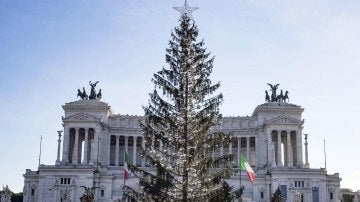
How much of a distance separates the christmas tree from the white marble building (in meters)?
51.1

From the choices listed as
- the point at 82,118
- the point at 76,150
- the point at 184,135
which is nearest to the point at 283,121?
the point at 82,118

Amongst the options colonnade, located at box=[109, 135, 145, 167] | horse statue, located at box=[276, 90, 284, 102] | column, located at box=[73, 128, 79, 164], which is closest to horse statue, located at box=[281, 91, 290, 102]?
horse statue, located at box=[276, 90, 284, 102]

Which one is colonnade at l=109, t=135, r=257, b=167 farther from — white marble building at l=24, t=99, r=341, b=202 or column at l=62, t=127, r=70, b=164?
column at l=62, t=127, r=70, b=164

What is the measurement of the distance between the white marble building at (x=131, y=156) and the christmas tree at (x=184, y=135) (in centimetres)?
5105

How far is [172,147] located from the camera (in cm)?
4775

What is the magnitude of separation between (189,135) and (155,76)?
5910mm

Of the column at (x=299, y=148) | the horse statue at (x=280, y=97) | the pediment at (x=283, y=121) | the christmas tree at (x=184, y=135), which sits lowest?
the christmas tree at (x=184, y=135)

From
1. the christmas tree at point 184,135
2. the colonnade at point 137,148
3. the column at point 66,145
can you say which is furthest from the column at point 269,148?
the christmas tree at point 184,135

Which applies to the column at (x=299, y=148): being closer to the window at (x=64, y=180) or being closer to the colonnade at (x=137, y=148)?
Answer: the colonnade at (x=137, y=148)

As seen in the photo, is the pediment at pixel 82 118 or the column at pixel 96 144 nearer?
the column at pixel 96 144

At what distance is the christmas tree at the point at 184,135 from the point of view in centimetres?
4600

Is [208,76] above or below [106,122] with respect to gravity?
below

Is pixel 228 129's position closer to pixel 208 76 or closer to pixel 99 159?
pixel 99 159

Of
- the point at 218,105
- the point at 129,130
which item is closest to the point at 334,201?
the point at 129,130
